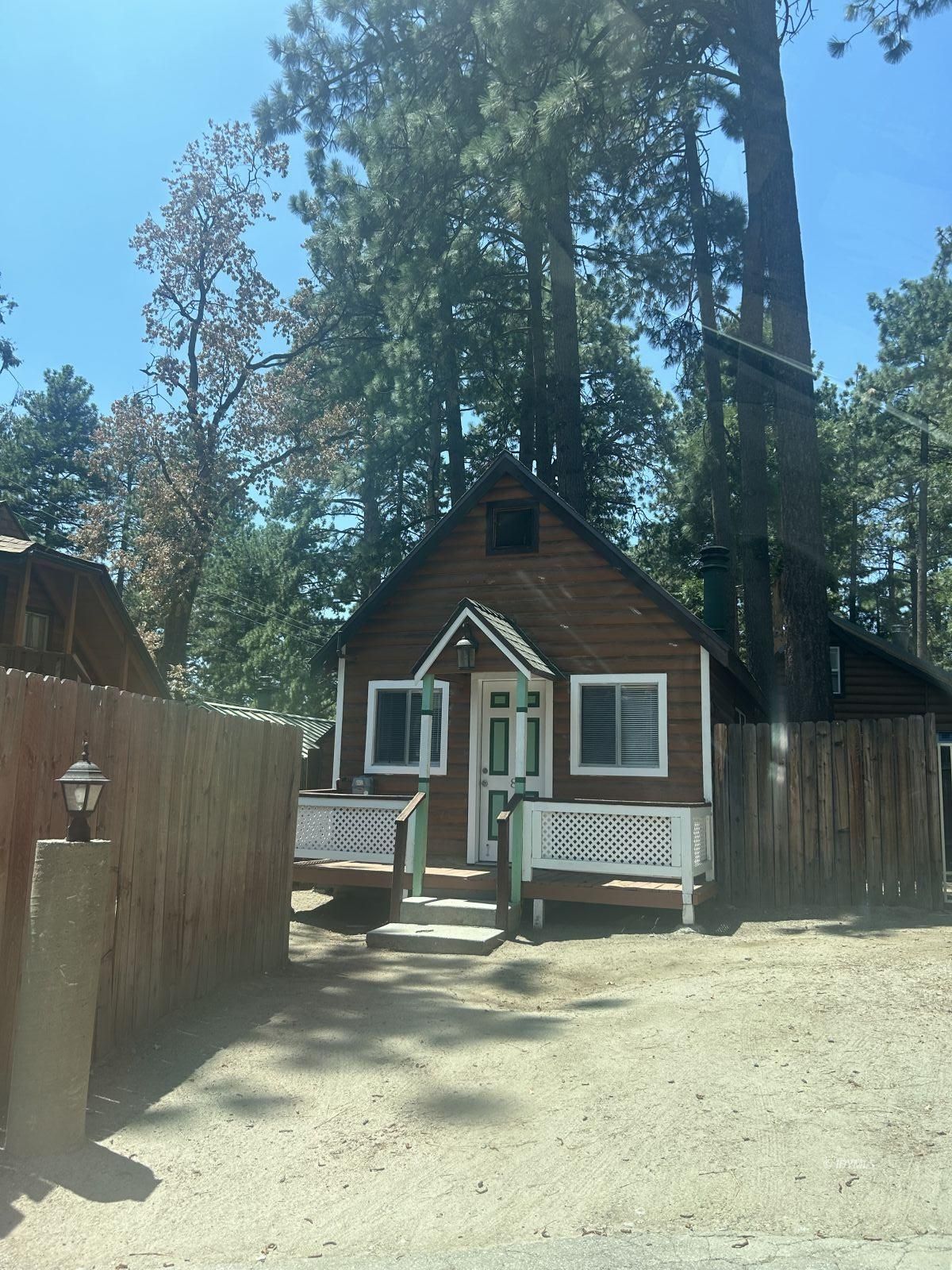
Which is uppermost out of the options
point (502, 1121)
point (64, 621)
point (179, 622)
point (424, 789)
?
point (179, 622)

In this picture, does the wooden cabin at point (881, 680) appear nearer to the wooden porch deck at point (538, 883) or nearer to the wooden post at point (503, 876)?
the wooden porch deck at point (538, 883)

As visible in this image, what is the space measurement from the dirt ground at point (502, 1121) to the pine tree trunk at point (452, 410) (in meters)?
19.5

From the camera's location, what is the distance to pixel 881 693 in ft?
84.4

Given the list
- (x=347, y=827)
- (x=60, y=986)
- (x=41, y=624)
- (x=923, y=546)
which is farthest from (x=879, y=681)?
(x=60, y=986)

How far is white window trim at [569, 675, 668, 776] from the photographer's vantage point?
1191cm

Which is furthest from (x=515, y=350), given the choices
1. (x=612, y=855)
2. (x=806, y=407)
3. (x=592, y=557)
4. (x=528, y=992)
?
(x=528, y=992)

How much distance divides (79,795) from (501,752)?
8615mm

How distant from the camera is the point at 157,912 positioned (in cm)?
584

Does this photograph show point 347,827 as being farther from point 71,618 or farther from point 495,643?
point 71,618

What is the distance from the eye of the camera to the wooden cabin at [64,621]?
714 inches

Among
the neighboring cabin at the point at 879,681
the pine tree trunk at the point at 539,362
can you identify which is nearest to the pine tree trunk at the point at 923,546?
the neighboring cabin at the point at 879,681

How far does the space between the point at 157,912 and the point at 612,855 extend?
6236mm

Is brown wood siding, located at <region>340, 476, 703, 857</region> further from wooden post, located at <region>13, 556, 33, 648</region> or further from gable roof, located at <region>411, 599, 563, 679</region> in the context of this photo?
wooden post, located at <region>13, 556, 33, 648</region>

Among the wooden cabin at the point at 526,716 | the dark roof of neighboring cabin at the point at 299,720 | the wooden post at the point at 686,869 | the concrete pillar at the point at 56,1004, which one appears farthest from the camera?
the dark roof of neighboring cabin at the point at 299,720
